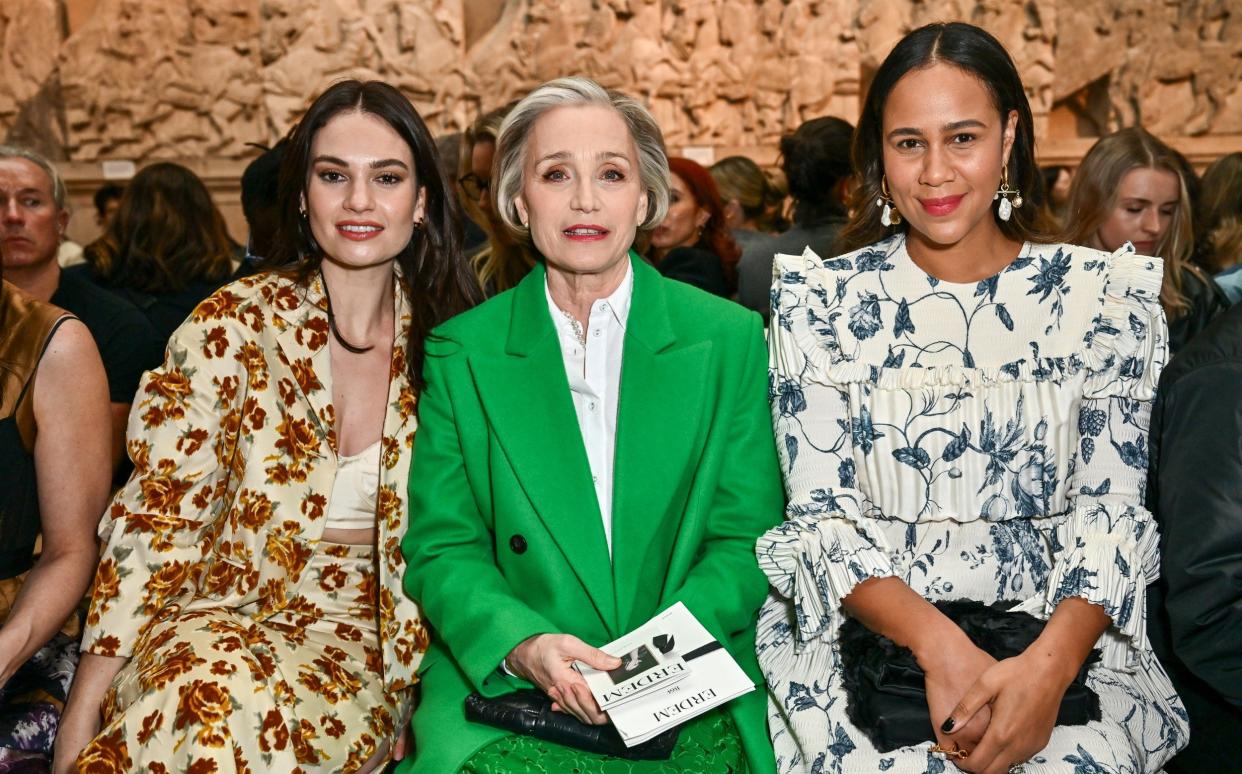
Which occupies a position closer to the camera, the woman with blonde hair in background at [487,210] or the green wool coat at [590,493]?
the green wool coat at [590,493]

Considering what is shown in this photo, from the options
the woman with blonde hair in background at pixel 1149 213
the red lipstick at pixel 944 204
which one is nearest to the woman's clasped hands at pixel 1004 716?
the red lipstick at pixel 944 204

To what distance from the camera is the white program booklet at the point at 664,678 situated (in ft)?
6.97

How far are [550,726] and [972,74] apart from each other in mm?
1568

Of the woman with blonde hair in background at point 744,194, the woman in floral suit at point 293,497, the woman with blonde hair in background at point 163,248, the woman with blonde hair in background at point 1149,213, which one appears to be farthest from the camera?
the woman with blonde hair in background at point 744,194

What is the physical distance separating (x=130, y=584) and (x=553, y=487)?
2.99 feet

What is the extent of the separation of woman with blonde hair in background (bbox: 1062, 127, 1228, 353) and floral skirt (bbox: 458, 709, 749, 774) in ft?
8.86

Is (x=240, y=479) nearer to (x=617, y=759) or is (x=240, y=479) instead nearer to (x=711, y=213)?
(x=617, y=759)

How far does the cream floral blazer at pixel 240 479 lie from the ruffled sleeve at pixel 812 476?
84 centimetres

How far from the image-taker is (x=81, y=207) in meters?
10.1

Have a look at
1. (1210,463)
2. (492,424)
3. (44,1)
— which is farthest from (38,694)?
(44,1)

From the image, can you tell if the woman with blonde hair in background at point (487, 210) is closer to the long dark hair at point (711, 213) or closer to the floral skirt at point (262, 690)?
the long dark hair at point (711, 213)

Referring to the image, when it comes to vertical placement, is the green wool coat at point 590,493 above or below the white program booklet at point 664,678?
above

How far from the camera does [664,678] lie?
2201 millimetres

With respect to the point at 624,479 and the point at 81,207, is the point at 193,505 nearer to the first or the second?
the point at 624,479
